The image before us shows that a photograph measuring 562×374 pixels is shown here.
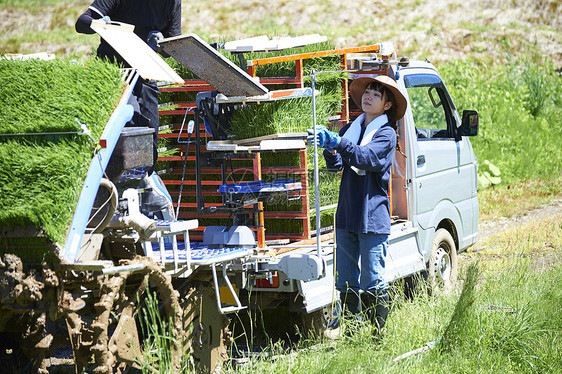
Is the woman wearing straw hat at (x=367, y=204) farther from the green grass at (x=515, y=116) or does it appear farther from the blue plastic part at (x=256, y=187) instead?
the green grass at (x=515, y=116)

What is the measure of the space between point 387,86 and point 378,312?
167 cm

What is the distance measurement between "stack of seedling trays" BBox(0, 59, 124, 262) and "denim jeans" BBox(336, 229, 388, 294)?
211cm

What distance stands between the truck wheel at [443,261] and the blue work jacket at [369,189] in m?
1.67

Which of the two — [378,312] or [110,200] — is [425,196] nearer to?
[378,312]

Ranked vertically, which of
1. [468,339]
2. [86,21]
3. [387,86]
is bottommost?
[468,339]

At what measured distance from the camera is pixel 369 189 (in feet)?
18.3

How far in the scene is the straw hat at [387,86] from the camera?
18.7 feet

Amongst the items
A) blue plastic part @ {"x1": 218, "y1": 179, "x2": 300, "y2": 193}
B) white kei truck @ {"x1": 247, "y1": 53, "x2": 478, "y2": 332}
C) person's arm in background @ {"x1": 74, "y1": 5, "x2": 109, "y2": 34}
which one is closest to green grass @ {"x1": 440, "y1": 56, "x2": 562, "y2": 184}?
white kei truck @ {"x1": 247, "y1": 53, "x2": 478, "y2": 332}

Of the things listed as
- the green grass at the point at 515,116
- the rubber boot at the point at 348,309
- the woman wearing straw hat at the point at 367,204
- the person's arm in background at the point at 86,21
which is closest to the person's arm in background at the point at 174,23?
the person's arm in background at the point at 86,21

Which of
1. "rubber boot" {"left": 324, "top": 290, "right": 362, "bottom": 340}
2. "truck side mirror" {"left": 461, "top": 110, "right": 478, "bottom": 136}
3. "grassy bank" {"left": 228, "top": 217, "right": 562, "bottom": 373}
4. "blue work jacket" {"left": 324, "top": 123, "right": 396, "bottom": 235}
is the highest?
"truck side mirror" {"left": 461, "top": 110, "right": 478, "bottom": 136}

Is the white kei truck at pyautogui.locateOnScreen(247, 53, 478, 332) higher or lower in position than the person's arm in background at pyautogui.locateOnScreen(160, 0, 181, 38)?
lower

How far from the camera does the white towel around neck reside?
5613 millimetres

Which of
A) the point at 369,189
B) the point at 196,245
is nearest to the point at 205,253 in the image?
the point at 196,245

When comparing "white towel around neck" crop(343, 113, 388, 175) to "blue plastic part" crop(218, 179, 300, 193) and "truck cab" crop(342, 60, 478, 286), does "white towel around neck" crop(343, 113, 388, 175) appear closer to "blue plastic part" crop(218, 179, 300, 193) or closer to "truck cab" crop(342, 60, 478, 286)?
"blue plastic part" crop(218, 179, 300, 193)
